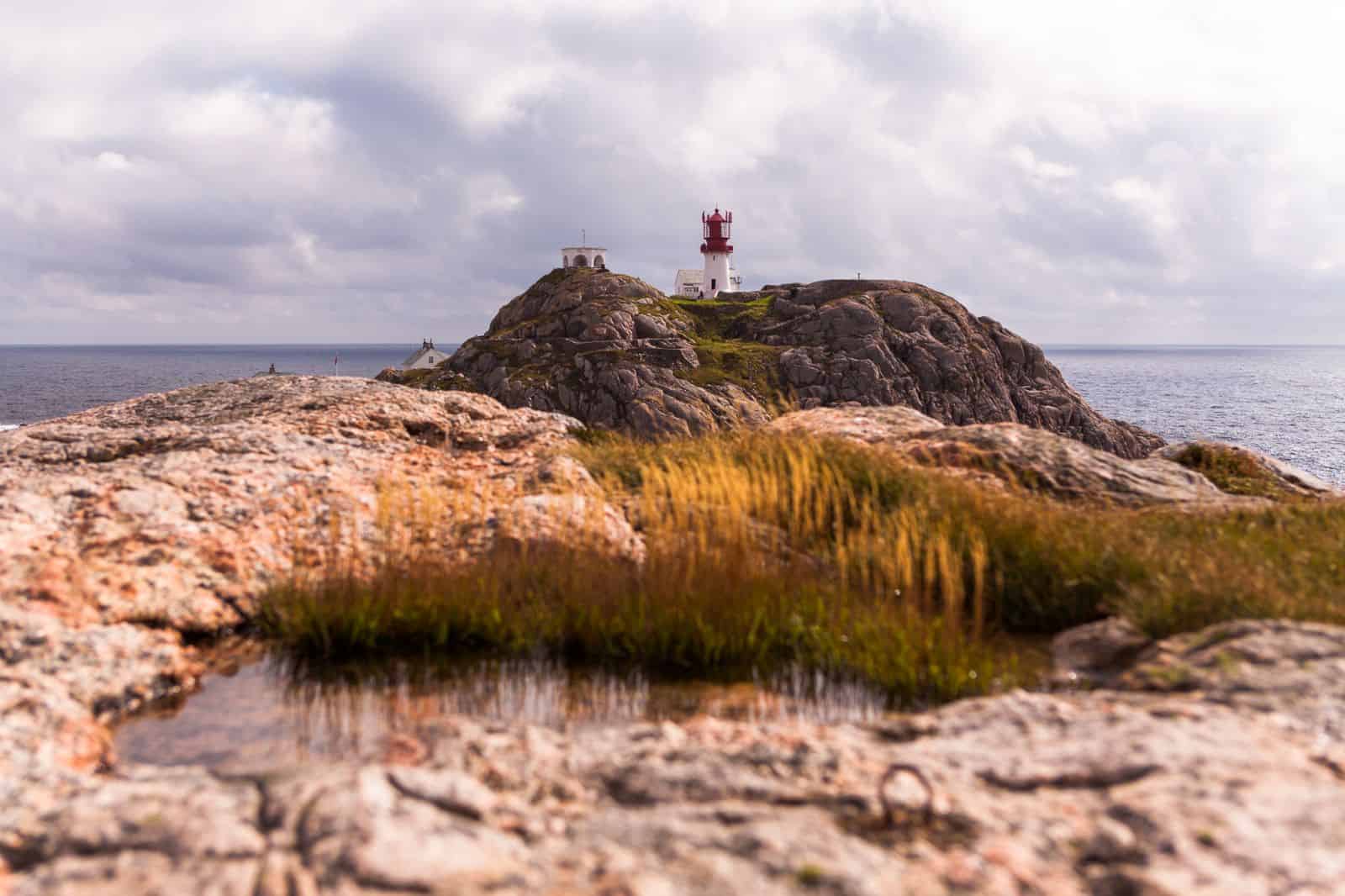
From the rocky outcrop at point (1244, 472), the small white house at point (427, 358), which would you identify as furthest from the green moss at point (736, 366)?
the rocky outcrop at point (1244, 472)

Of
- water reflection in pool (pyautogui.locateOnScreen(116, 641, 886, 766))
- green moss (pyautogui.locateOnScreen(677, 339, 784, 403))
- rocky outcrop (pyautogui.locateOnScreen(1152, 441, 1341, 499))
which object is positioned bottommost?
water reflection in pool (pyautogui.locateOnScreen(116, 641, 886, 766))

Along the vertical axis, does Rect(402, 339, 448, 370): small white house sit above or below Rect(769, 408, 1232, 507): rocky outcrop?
above

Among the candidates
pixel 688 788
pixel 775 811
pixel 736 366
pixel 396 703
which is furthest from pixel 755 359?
pixel 775 811

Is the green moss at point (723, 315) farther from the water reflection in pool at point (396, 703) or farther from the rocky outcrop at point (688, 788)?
the rocky outcrop at point (688, 788)

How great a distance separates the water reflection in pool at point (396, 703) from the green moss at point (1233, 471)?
9.74 metres

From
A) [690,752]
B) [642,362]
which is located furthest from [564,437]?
[642,362]

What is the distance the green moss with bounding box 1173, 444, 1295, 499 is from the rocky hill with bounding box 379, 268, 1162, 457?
54606 millimetres

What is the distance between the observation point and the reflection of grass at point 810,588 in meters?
5.63

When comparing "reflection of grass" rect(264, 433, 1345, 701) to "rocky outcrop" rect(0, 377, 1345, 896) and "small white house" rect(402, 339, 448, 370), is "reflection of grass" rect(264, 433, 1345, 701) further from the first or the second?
"small white house" rect(402, 339, 448, 370)

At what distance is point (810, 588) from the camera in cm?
625

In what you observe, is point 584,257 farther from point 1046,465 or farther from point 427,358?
point 1046,465

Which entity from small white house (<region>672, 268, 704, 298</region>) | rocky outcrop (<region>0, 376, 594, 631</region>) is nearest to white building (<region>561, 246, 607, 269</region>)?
small white house (<region>672, 268, 704, 298</region>)

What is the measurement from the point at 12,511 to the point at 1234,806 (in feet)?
27.9

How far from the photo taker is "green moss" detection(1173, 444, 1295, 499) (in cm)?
1208
